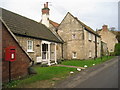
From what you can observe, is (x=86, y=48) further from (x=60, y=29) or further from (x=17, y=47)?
(x=17, y=47)

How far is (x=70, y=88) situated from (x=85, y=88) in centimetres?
79

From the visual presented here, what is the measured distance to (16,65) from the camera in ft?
27.9

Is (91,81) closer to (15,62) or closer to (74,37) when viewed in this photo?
(15,62)

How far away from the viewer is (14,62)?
8.31 m

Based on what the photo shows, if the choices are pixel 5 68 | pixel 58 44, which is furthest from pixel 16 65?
pixel 58 44

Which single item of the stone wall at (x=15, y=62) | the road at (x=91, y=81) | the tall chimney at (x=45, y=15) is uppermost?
the tall chimney at (x=45, y=15)

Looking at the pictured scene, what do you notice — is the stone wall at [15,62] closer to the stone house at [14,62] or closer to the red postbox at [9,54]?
the stone house at [14,62]

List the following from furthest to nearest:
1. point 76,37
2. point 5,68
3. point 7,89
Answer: point 76,37, point 5,68, point 7,89

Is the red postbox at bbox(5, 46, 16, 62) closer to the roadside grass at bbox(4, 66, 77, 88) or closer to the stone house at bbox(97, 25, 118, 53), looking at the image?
the roadside grass at bbox(4, 66, 77, 88)

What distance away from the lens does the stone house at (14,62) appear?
7.60 metres

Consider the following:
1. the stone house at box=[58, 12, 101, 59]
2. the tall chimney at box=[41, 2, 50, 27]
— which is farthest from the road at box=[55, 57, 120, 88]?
the tall chimney at box=[41, 2, 50, 27]

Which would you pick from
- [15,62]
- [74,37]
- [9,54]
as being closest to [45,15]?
[74,37]

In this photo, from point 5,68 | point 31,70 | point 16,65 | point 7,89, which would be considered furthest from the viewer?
point 31,70

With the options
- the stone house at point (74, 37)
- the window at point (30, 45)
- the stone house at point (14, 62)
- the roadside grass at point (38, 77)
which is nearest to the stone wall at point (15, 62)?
the stone house at point (14, 62)
